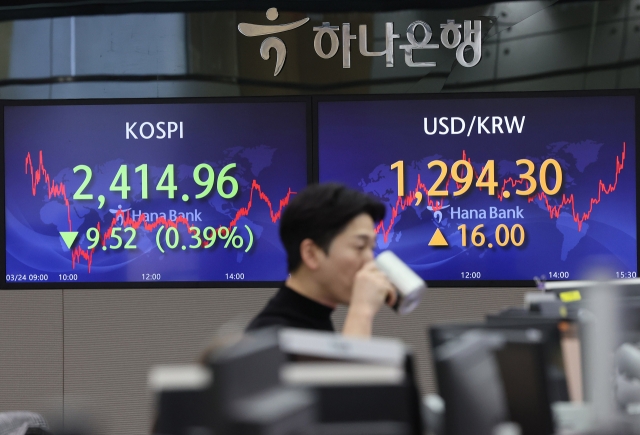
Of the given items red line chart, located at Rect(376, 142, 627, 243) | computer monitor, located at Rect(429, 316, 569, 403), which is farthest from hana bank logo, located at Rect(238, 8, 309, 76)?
computer monitor, located at Rect(429, 316, 569, 403)

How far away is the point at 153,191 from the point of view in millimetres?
4031

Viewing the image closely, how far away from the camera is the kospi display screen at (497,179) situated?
3.91 meters

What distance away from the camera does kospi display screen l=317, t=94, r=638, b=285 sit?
391 cm

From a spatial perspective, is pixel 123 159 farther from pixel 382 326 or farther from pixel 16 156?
pixel 382 326

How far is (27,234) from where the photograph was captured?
4.05 m

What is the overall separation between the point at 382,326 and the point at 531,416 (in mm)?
2756

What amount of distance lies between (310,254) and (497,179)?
219 centimetres

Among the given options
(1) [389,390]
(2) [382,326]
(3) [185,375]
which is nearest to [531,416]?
(1) [389,390]

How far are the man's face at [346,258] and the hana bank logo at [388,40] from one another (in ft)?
7.47

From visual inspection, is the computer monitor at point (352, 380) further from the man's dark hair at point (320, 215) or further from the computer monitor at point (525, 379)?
the man's dark hair at point (320, 215)

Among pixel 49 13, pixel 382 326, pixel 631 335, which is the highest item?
pixel 49 13
